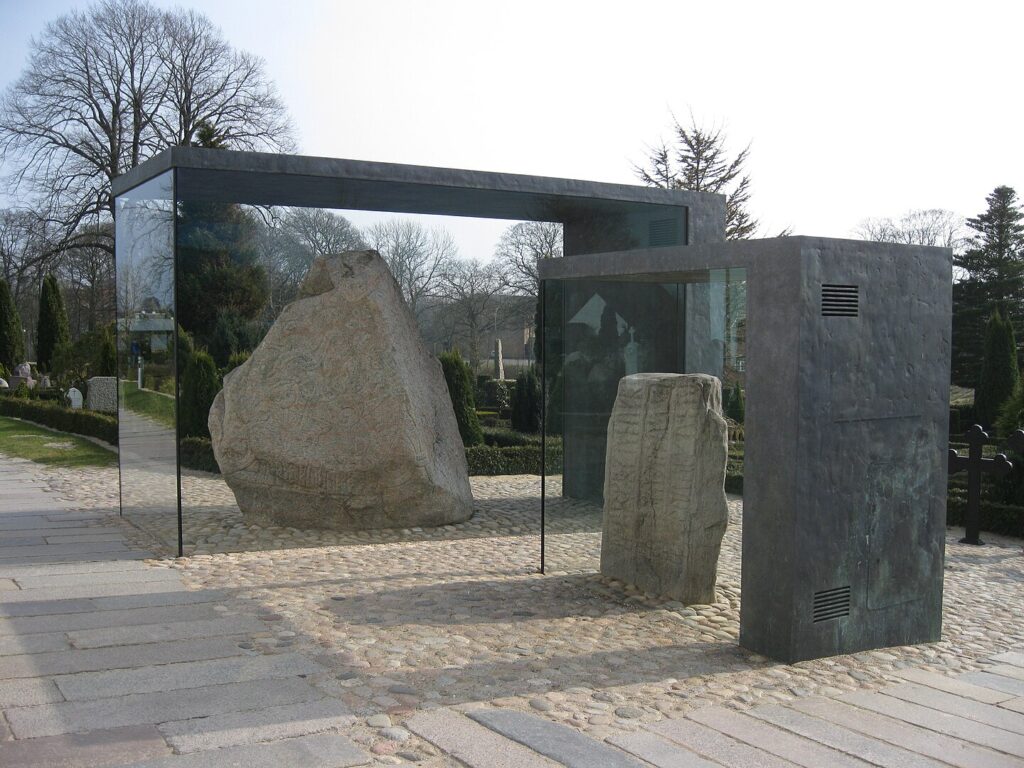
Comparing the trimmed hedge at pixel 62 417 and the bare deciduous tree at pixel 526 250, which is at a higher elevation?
the bare deciduous tree at pixel 526 250

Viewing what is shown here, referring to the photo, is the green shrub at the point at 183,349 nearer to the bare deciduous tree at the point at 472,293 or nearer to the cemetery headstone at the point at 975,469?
the bare deciduous tree at the point at 472,293

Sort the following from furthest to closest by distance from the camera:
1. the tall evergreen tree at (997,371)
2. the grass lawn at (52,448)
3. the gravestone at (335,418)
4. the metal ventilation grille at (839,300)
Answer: the tall evergreen tree at (997,371) < the grass lawn at (52,448) < the gravestone at (335,418) < the metal ventilation grille at (839,300)

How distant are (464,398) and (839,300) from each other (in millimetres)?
9379

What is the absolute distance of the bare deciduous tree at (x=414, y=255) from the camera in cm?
1125

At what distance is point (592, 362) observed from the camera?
8.12 meters

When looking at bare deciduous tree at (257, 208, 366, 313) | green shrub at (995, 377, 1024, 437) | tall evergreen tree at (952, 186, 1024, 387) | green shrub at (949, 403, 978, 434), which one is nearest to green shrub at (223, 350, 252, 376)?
bare deciduous tree at (257, 208, 366, 313)

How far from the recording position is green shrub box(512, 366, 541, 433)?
13.5 metres

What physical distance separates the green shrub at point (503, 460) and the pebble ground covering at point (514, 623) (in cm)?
426

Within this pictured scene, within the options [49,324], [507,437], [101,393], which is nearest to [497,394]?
[507,437]

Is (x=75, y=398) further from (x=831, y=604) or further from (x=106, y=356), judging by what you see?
(x=831, y=604)

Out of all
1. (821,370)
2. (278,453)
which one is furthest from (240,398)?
(821,370)

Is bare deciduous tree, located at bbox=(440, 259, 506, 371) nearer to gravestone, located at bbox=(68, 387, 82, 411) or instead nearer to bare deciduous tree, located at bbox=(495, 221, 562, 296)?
bare deciduous tree, located at bbox=(495, 221, 562, 296)

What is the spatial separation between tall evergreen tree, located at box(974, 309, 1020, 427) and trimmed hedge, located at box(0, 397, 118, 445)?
63.3ft

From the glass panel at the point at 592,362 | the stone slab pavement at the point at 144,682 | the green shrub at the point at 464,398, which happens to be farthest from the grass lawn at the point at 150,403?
the green shrub at the point at 464,398
